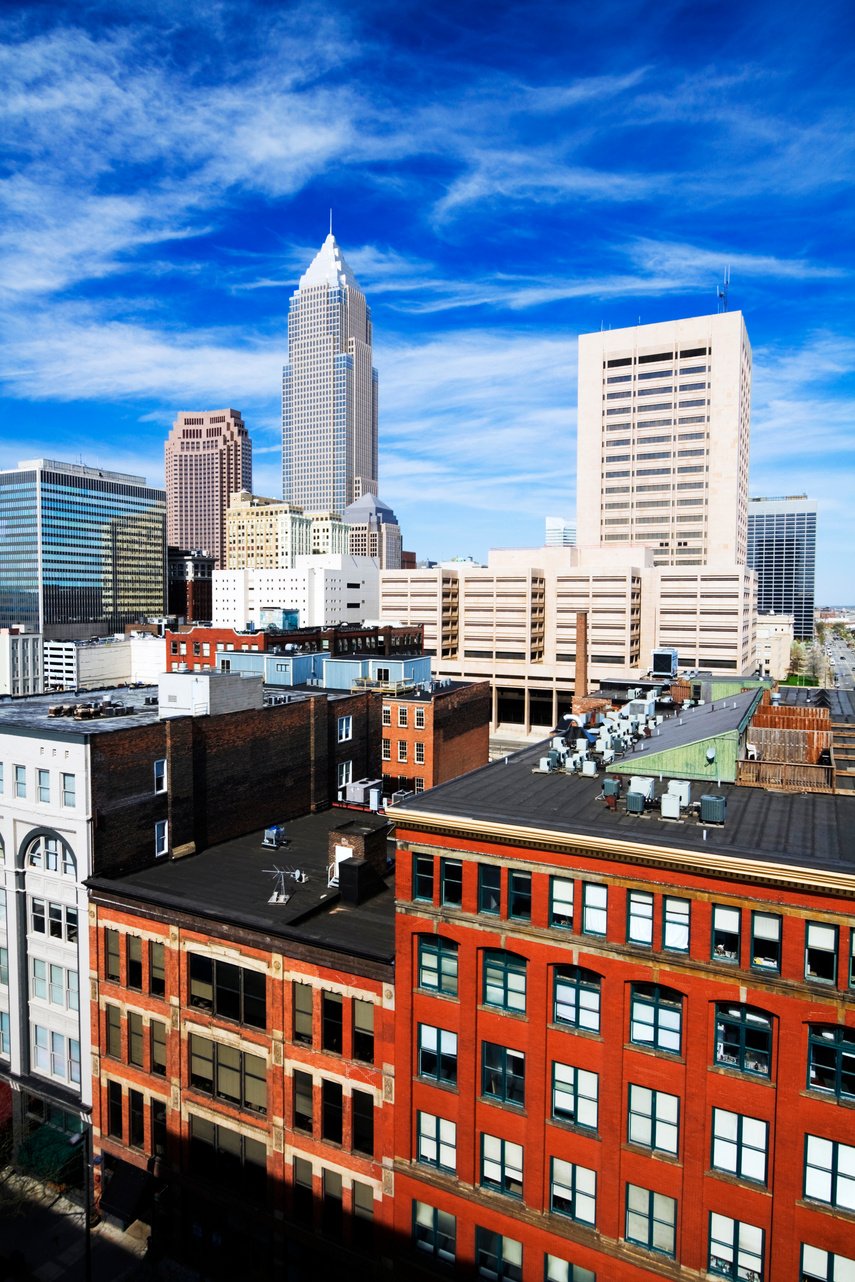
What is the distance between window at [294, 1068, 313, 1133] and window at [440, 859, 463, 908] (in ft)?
35.5

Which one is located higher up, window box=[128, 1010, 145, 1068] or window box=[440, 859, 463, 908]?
window box=[440, 859, 463, 908]

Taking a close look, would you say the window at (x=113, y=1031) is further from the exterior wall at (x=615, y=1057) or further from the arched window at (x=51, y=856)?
the exterior wall at (x=615, y=1057)

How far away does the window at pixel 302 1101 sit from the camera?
115 feet

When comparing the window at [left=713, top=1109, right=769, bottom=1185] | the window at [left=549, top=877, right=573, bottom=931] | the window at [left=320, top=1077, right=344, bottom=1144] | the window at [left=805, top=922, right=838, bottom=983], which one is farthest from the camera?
the window at [left=320, top=1077, right=344, bottom=1144]

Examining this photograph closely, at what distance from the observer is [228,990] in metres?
37.0

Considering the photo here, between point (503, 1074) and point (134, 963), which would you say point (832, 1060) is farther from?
point (134, 963)

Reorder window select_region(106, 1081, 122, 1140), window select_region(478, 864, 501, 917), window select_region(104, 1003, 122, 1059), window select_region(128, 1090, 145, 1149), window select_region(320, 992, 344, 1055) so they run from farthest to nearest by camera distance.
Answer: window select_region(106, 1081, 122, 1140) → window select_region(104, 1003, 122, 1059) → window select_region(128, 1090, 145, 1149) → window select_region(320, 992, 344, 1055) → window select_region(478, 864, 501, 917)

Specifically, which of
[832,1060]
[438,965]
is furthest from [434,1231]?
[832,1060]

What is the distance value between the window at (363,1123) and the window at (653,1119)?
10995 mm

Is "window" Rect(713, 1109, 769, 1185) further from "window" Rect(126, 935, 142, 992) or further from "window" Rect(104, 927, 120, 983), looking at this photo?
"window" Rect(104, 927, 120, 983)

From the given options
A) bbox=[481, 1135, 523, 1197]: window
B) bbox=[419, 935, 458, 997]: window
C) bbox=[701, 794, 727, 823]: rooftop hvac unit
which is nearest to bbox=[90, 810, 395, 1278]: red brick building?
bbox=[419, 935, 458, 997]: window

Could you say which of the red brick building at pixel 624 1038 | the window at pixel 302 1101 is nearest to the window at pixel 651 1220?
the red brick building at pixel 624 1038

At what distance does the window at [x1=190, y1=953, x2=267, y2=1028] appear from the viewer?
36.2m

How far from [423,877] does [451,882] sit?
3.93 feet
